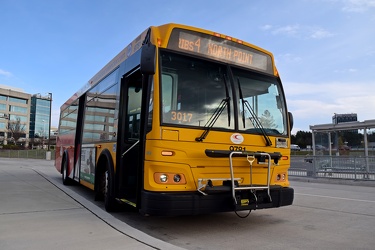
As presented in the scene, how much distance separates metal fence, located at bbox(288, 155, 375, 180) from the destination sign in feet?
36.0

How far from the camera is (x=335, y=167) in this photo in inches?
645

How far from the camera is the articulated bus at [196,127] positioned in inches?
202

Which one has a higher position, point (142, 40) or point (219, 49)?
point (142, 40)

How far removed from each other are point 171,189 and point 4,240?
2.63m

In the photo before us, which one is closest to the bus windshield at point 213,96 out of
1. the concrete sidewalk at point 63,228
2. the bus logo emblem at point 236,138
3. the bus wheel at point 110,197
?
the bus logo emblem at point 236,138

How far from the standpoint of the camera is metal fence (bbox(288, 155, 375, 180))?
15.1 m

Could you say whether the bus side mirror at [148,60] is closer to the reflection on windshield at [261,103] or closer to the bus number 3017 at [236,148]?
the reflection on windshield at [261,103]

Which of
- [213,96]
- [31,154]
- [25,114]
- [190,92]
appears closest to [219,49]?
[213,96]

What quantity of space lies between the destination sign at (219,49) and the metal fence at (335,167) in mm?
10976

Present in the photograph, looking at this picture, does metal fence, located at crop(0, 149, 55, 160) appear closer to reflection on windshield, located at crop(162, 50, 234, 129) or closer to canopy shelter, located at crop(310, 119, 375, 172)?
canopy shelter, located at crop(310, 119, 375, 172)

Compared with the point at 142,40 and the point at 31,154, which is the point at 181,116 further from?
the point at 31,154

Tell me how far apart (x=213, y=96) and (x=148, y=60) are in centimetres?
131

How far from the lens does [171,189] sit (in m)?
5.09

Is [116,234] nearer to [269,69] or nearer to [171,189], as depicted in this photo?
[171,189]
